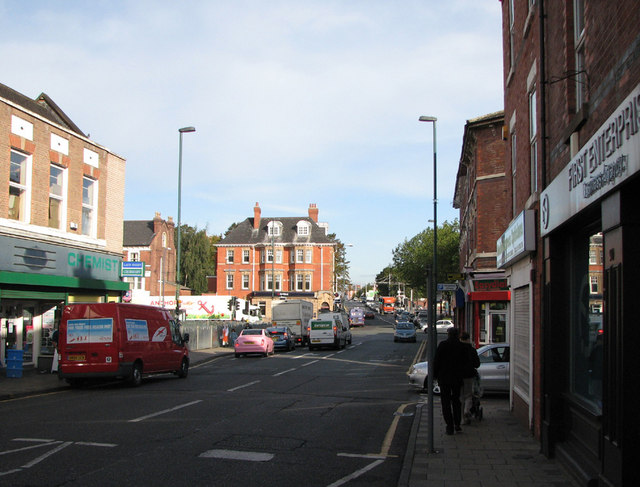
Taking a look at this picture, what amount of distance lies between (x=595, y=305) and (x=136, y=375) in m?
14.5

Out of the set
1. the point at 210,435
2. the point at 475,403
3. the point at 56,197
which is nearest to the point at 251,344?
the point at 56,197

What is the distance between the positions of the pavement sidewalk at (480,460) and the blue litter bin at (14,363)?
1297 centimetres

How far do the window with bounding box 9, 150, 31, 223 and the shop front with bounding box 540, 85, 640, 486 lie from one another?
673 inches

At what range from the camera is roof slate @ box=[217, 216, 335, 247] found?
75.9 m

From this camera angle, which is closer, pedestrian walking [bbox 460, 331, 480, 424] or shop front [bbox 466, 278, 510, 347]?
pedestrian walking [bbox 460, 331, 480, 424]

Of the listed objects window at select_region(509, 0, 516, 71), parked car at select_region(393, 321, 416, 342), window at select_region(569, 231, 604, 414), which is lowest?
parked car at select_region(393, 321, 416, 342)

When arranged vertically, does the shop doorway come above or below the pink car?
above

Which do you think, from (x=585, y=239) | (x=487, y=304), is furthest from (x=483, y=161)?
(x=585, y=239)

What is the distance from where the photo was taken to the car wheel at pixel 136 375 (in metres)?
18.5

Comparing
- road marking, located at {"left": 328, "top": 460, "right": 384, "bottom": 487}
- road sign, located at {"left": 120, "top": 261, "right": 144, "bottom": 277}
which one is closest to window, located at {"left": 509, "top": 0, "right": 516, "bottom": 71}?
road marking, located at {"left": 328, "top": 460, "right": 384, "bottom": 487}

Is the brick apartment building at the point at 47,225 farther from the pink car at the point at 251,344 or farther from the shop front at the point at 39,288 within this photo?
the pink car at the point at 251,344

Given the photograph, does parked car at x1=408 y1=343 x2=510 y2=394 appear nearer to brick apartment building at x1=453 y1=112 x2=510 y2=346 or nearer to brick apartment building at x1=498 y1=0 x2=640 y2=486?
brick apartment building at x1=498 y1=0 x2=640 y2=486

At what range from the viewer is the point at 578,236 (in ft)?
27.2

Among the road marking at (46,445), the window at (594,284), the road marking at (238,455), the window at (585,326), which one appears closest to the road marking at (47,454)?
the road marking at (46,445)
